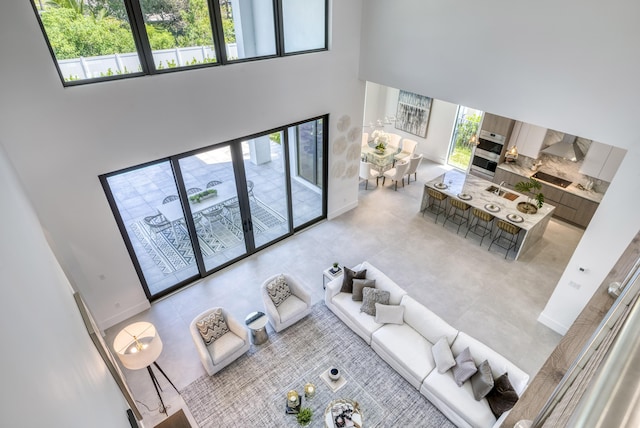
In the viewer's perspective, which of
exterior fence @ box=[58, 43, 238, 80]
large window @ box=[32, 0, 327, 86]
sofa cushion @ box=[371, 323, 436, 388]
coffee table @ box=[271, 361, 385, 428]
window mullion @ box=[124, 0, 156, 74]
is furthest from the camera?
sofa cushion @ box=[371, 323, 436, 388]

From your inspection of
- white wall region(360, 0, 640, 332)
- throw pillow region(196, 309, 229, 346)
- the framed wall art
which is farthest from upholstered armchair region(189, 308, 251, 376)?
the framed wall art

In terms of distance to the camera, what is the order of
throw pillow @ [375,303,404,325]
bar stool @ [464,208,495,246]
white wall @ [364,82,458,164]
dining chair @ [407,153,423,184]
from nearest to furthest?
1. throw pillow @ [375,303,404,325]
2. bar stool @ [464,208,495,246]
3. dining chair @ [407,153,423,184]
4. white wall @ [364,82,458,164]

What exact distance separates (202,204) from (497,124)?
26.7ft

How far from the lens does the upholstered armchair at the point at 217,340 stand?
5992 millimetres

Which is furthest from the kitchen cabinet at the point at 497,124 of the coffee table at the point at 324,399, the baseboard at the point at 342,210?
the coffee table at the point at 324,399

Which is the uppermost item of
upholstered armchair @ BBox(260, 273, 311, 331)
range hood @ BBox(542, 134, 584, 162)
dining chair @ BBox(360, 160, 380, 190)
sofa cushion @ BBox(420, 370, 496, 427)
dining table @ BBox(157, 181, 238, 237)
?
range hood @ BBox(542, 134, 584, 162)

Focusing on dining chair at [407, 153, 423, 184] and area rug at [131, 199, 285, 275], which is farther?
dining chair at [407, 153, 423, 184]

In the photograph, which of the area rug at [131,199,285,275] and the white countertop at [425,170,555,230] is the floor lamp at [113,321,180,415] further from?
the white countertop at [425,170,555,230]

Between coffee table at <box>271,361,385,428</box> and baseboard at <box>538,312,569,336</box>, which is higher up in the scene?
baseboard at <box>538,312,569,336</box>

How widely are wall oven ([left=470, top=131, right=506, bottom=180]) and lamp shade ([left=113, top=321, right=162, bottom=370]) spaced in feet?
32.0

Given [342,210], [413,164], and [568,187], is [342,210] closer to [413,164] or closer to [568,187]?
[413,164]

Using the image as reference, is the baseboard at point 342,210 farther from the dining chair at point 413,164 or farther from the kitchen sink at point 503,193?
the kitchen sink at point 503,193

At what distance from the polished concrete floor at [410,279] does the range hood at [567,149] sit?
174 cm

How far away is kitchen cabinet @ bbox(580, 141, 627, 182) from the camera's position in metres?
8.56
